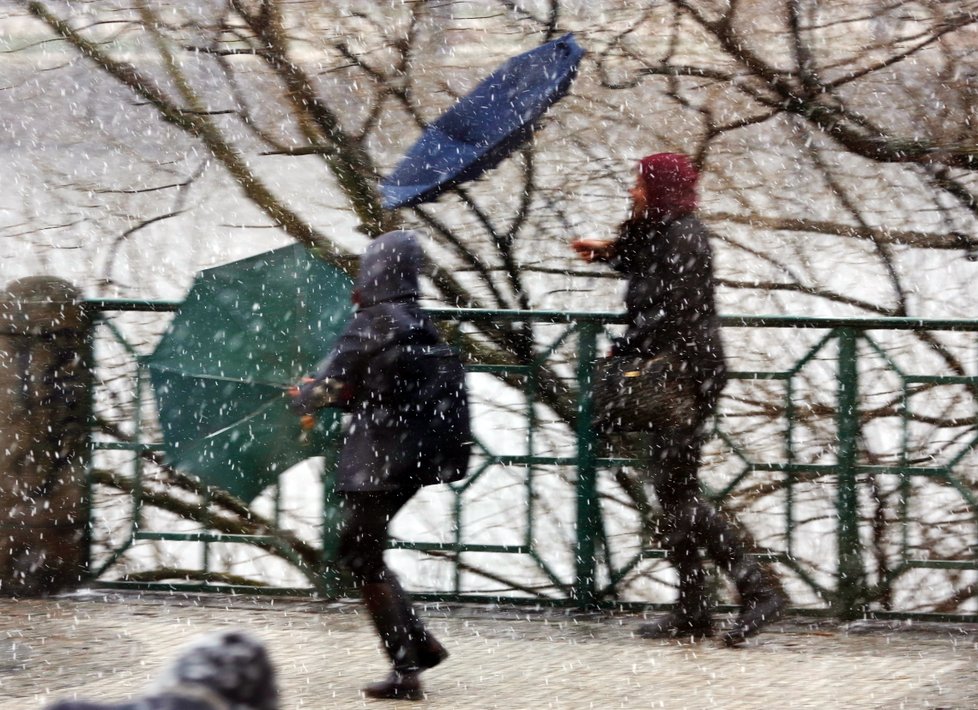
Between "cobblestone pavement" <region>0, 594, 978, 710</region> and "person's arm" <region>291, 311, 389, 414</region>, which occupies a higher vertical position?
"person's arm" <region>291, 311, 389, 414</region>

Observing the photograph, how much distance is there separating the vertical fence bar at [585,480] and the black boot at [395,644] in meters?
1.62

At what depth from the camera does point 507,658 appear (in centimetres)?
492

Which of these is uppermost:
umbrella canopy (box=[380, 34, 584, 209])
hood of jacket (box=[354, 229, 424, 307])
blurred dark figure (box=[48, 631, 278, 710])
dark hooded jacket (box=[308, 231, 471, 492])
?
umbrella canopy (box=[380, 34, 584, 209])

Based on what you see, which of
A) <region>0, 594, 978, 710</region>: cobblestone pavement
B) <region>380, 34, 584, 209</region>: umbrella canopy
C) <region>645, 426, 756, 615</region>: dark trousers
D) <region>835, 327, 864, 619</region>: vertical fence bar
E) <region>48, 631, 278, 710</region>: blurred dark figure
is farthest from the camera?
<region>835, 327, 864, 619</region>: vertical fence bar

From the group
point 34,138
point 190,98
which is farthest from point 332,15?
point 34,138

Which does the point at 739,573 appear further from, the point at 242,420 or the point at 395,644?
the point at 242,420

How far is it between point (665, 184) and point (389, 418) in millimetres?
1566

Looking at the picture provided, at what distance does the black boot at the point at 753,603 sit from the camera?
4.91m

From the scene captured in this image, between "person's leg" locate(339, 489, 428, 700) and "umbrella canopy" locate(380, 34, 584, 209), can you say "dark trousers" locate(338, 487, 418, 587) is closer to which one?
"person's leg" locate(339, 489, 428, 700)

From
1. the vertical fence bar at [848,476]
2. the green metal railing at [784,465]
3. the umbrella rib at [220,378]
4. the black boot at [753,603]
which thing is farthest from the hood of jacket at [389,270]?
the vertical fence bar at [848,476]

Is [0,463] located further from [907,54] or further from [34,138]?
[907,54]

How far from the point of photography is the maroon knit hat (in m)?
4.91

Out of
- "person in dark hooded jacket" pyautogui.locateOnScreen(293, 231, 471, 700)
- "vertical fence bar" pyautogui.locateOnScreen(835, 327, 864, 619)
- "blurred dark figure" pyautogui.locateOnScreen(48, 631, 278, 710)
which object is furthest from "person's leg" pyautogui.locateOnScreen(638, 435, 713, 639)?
"blurred dark figure" pyautogui.locateOnScreen(48, 631, 278, 710)

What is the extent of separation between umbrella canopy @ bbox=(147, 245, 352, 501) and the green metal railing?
670 mm
